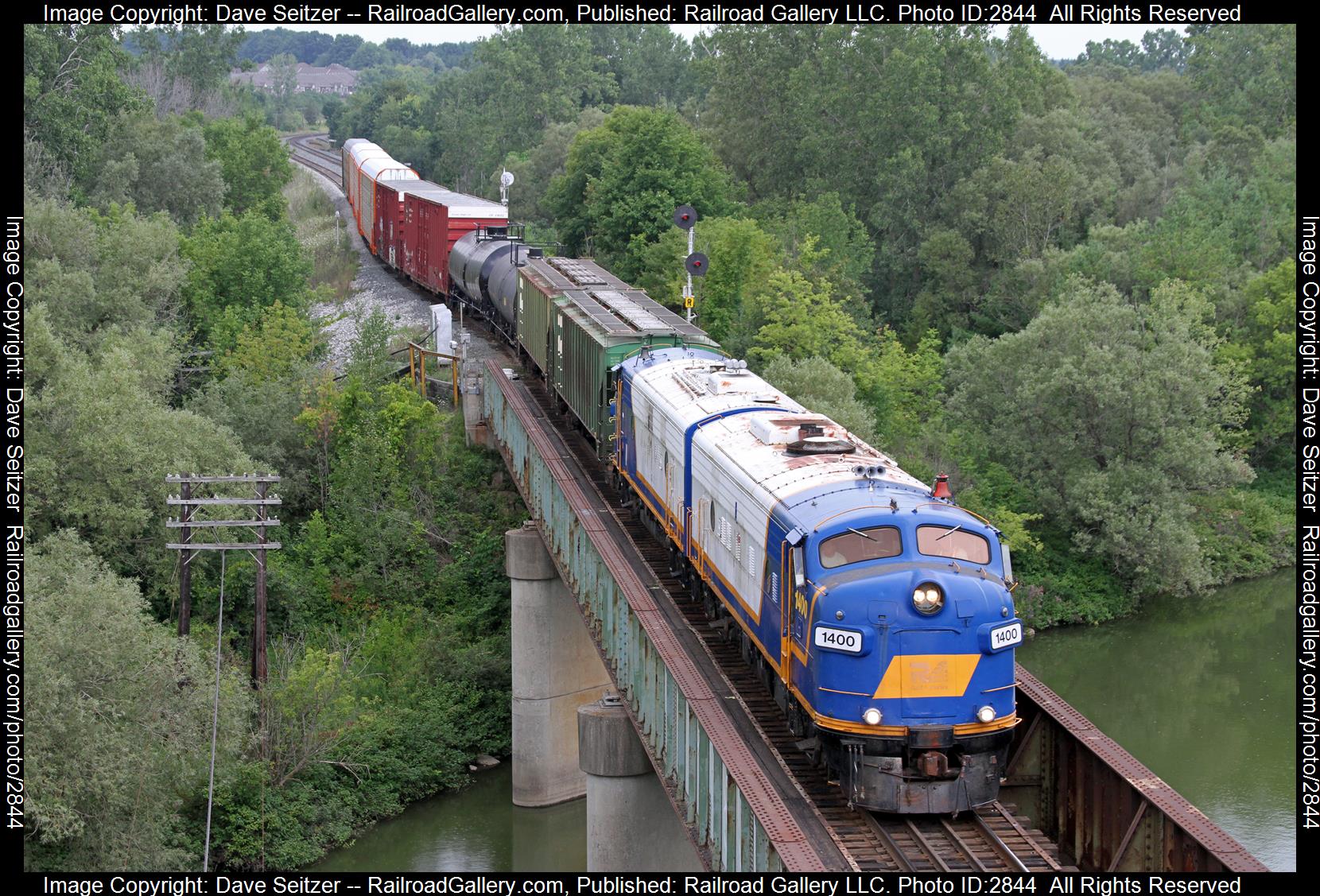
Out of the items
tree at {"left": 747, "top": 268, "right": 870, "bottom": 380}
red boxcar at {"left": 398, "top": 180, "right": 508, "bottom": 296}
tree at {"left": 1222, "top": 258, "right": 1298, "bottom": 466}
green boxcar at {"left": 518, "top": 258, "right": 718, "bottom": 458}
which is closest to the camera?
green boxcar at {"left": 518, "top": 258, "right": 718, "bottom": 458}

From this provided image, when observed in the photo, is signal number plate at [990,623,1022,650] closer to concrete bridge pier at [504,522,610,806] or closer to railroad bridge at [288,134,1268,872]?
railroad bridge at [288,134,1268,872]

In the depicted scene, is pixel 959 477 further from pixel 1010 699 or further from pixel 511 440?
pixel 1010 699

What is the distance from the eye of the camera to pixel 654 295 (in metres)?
61.3

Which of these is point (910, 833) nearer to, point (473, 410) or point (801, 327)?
point (473, 410)

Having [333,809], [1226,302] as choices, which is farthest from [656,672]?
[1226,302]

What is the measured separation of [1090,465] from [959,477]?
4.26 m

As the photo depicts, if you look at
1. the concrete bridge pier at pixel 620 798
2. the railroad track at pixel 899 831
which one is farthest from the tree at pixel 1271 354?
the railroad track at pixel 899 831

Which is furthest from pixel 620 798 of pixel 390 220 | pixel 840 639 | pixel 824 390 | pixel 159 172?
pixel 159 172

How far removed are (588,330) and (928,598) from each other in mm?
17713

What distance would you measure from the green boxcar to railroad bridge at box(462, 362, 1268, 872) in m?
1.67

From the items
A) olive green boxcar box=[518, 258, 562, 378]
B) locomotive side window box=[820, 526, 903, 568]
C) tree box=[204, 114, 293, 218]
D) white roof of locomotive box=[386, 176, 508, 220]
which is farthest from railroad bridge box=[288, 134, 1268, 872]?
tree box=[204, 114, 293, 218]

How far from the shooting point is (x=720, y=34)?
257 ft

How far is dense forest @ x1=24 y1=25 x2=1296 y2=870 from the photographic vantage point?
30.6 m

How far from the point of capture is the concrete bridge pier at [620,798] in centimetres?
2470
